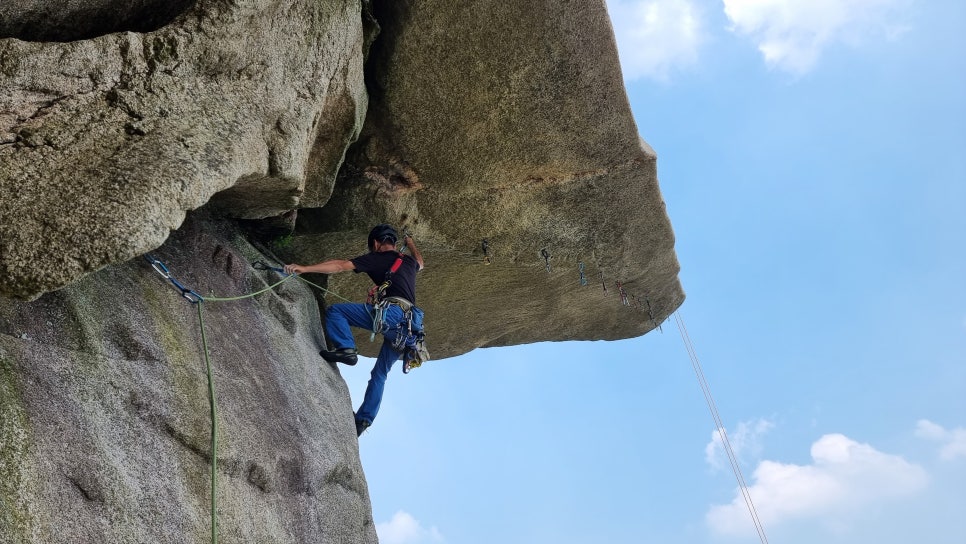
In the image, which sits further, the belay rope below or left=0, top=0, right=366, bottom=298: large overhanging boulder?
the belay rope below

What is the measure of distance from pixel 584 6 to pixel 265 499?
4265 millimetres

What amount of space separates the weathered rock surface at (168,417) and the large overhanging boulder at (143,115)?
54 centimetres

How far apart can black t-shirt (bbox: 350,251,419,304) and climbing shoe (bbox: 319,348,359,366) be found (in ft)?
1.96

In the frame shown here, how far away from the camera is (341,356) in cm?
691

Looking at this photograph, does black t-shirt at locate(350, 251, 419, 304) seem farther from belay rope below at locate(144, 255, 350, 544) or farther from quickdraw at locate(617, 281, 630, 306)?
quickdraw at locate(617, 281, 630, 306)

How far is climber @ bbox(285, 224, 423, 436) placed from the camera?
6898 mm

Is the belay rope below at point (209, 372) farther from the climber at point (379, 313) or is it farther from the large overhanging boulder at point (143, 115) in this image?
the climber at point (379, 313)

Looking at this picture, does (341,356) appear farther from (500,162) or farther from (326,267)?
(500,162)

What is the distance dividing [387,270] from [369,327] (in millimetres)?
670

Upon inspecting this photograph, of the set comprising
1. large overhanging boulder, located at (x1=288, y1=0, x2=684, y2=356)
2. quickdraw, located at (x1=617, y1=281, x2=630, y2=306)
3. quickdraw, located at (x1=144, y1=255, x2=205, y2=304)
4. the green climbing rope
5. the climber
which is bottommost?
the green climbing rope

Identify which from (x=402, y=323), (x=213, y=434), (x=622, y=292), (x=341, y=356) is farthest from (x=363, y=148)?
(x=622, y=292)

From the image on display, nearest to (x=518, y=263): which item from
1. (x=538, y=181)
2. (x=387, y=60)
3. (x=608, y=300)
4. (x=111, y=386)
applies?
(x=538, y=181)

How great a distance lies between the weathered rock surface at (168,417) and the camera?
3.72 meters

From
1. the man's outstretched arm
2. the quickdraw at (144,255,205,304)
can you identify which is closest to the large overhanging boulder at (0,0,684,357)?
the man's outstretched arm
